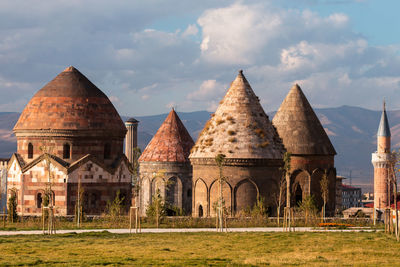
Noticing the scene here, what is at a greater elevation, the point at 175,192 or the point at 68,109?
the point at 68,109

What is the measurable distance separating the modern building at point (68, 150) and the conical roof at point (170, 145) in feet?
29.7

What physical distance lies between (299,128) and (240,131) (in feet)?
25.8

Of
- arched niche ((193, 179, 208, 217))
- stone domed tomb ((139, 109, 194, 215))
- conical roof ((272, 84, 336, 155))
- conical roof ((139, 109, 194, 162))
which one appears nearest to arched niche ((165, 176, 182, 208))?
stone domed tomb ((139, 109, 194, 215))

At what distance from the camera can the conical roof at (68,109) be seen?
172 feet

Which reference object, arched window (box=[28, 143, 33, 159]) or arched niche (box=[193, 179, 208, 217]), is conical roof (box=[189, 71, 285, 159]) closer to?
arched niche (box=[193, 179, 208, 217])

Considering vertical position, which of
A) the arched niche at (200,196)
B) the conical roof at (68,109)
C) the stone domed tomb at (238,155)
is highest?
the conical roof at (68,109)

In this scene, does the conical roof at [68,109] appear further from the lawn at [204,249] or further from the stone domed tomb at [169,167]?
the lawn at [204,249]

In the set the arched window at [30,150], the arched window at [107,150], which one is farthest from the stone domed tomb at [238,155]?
the arched window at [30,150]

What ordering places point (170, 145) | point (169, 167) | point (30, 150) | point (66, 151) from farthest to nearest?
point (170, 145), point (169, 167), point (30, 150), point (66, 151)

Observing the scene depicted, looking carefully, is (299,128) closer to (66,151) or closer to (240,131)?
(240,131)

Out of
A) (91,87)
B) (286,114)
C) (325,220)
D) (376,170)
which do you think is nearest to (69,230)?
(325,220)

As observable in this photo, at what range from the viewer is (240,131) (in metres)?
48.4

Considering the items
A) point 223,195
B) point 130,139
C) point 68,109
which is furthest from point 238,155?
point 130,139

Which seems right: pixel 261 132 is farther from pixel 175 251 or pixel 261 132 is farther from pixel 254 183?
pixel 175 251
